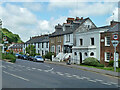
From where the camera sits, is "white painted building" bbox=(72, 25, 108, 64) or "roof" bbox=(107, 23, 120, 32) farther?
"white painted building" bbox=(72, 25, 108, 64)

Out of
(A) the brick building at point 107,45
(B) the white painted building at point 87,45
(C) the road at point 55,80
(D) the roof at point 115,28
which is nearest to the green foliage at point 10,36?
(B) the white painted building at point 87,45

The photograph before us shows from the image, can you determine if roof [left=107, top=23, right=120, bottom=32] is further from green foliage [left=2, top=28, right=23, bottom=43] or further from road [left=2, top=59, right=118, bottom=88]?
green foliage [left=2, top=28, right=23, bottom=43]

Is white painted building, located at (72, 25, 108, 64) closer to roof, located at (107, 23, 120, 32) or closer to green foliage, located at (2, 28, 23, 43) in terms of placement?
roof, located at (107, 23, 120, 32)

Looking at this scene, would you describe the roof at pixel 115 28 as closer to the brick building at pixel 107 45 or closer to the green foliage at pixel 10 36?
the brick building at pixel 107 45

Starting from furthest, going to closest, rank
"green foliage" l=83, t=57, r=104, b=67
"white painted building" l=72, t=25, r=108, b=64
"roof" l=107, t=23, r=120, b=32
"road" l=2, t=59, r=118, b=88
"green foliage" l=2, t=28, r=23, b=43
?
"green foliage" l=2, t=28, r=23, b=43, "white painted building" l=72, t=25, r=108, b=64, "green foliage" l=83, t=57, r=104, b=67, "roof" l=107, t=23, r=120, b=32, "road" l=2, t=59, r=118, b=88

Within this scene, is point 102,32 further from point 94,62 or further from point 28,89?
point 28,89

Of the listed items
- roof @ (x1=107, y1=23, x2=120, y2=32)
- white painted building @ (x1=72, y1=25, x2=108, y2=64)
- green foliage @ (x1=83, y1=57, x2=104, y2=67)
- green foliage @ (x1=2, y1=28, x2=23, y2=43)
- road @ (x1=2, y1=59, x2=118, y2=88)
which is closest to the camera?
road @ (x1=2, y1=59, x2=118, y2=88)

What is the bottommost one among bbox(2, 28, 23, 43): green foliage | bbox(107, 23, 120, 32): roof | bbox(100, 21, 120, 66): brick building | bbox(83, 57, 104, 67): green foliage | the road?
the road

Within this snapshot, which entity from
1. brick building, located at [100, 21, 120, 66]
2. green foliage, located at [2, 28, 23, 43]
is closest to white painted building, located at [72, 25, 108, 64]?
brick building, located at [100, 21, 120, 66]

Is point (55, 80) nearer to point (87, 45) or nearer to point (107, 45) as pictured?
point (107, 45)

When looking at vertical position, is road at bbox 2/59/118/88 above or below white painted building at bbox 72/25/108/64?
below

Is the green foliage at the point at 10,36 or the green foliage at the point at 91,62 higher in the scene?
the green foliage at the point at 10,36

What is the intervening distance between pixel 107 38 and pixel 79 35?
29.1 feet

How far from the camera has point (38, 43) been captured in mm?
65000
